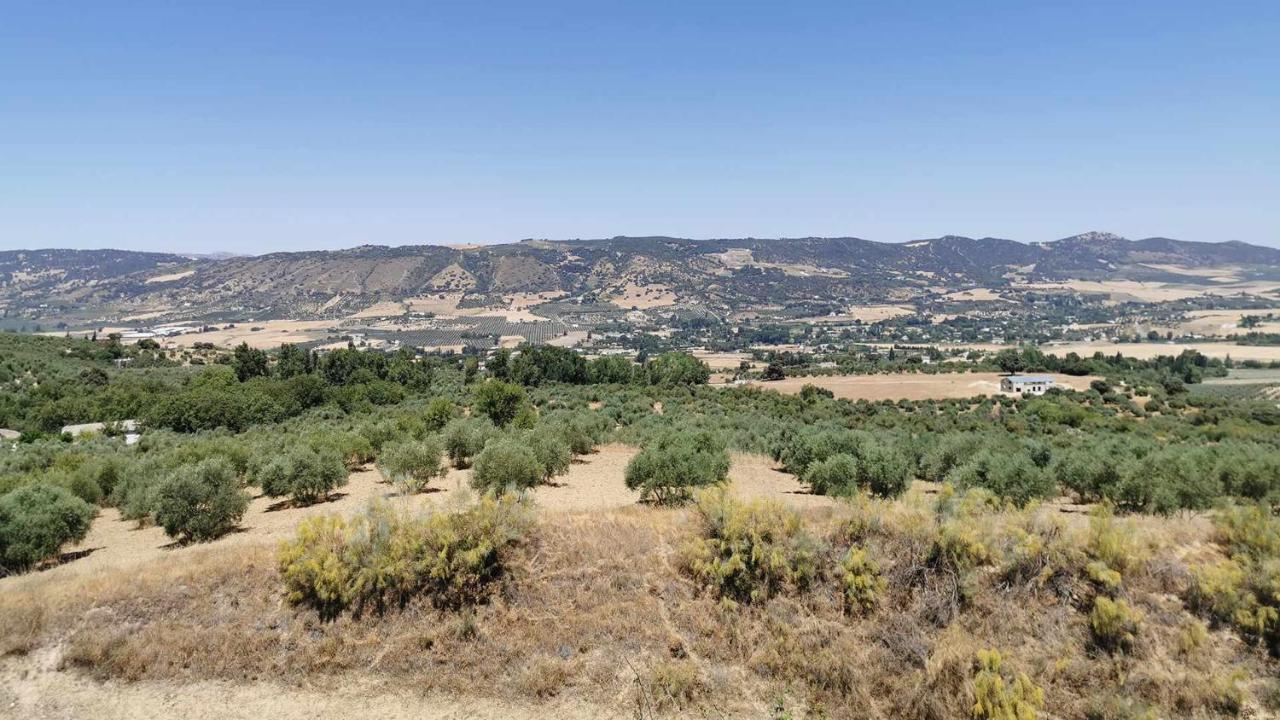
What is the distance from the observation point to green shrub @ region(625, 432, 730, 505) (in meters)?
19.0

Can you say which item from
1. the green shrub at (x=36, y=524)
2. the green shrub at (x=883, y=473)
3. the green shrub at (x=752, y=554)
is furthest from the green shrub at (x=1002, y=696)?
the green shrub at (x=36, y=524)

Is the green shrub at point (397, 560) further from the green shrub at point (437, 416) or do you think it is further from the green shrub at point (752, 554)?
the green shrub at point (437, 416)

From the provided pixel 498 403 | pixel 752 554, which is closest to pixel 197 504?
pixel 752 554

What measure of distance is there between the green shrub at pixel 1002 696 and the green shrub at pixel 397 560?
7.58 m

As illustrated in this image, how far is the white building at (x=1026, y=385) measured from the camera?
65.2 m

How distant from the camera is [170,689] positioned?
9828 millimetres

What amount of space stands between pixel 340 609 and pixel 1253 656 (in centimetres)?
1376

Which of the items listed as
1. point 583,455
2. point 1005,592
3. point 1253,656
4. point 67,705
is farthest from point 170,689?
point 583,455

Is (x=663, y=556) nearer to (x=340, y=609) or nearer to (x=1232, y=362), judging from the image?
(x=340, y=609)

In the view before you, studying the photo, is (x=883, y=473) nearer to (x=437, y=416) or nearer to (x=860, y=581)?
(x=860, y=581)

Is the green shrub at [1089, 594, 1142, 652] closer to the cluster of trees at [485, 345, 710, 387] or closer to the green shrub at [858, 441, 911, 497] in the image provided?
the green shrub at [858, 441, 911, 497]

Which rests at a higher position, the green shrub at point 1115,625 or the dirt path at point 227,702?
the green shrub at point 1115,625

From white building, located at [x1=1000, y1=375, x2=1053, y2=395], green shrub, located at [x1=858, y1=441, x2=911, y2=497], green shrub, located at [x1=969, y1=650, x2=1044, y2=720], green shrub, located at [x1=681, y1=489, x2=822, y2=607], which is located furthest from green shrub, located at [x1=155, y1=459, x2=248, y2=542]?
white building, located at [x1=1000, y1=375, x2=1053, y2=395]

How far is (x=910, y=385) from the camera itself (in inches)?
2842
